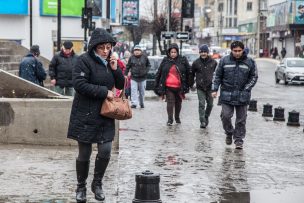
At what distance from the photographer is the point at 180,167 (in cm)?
1040

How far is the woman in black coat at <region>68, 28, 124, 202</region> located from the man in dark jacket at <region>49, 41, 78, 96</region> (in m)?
7.75

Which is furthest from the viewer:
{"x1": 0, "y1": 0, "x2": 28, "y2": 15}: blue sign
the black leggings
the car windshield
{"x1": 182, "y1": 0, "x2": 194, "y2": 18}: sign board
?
{"x1": 0, "y1": 0, "x2": 28, "y2": 15}: blue sign

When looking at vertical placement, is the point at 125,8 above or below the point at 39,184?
above

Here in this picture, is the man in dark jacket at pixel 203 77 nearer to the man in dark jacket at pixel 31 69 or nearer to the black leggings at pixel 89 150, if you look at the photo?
the man in dark jacket at pixel 31 69

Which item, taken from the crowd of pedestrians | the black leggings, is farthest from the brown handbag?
the black leggings

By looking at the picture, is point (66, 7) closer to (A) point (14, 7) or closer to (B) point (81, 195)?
(A) point (14, 7)

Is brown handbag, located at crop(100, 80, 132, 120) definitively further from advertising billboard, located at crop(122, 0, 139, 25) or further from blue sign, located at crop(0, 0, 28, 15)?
blue sign, located at crop(0, 0, 28, 15)

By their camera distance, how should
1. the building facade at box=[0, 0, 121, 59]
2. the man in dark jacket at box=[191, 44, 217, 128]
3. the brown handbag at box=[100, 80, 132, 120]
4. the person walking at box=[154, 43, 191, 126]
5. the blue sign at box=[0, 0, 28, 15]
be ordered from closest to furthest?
the brown handbag at box=[100, 80, 132, 120] < the man in dark jacket at box=[191, 44, 217, 128] < the person walking at box=[154, 43, 191, 126] < the blue sign at box=[0, 0, 28, 15] < the building facade at box=[0, 0, 121, 59]

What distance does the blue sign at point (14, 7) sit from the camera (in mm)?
41125

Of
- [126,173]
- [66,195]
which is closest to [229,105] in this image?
[126,173]

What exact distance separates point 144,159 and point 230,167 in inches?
50.8

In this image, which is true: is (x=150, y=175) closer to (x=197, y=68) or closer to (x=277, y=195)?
(x=277, y=195)

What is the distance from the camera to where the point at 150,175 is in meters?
7.20

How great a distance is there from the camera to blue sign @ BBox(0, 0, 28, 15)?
41125 mm
